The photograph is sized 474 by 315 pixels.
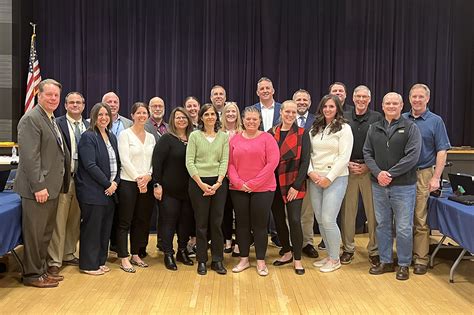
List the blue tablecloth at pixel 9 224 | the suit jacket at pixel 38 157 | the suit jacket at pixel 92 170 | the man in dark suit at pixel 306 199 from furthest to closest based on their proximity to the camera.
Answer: the man in dark suit at pixel 306 199
the suit jacket at pixel 92 170
the suit jacket at pixel 38 157
the blue tablecloth at pixel 9 224

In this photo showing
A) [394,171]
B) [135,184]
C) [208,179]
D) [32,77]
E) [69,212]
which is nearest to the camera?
[394,171]

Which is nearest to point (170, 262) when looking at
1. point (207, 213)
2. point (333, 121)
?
point (207, 213)

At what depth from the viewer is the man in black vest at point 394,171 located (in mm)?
4086

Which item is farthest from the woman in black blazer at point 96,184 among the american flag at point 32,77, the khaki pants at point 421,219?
the american flag at point 32,77

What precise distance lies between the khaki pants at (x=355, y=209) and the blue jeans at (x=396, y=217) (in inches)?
9.1

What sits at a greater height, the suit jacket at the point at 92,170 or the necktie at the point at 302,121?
the necktie at the point at 302,121

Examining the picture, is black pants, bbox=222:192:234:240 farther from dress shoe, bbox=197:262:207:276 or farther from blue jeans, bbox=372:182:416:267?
blue jeans, bbox=372:182:416:267

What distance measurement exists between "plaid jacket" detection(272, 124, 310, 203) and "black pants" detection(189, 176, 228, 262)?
51 centimetres

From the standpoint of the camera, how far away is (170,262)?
4.42 meters

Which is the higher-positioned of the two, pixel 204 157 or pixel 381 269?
pixel 204 157

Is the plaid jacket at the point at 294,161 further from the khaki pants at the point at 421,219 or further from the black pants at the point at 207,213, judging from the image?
the khaki pants at the point at 421,219

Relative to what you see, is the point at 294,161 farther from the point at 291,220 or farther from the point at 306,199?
the point at 306,199

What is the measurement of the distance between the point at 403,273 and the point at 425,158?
100 centimetres

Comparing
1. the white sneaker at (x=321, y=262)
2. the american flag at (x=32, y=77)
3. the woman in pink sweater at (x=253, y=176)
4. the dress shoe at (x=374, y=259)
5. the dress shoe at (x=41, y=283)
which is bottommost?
the dress shoe at (x=41, y=283)
